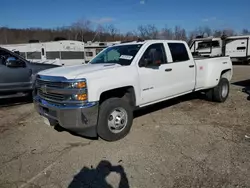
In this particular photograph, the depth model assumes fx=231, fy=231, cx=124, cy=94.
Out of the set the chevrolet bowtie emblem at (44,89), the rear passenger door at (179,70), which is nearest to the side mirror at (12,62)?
the chevrolet bowtie emblem at (44,89)

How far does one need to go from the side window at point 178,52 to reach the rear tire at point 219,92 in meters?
1.68

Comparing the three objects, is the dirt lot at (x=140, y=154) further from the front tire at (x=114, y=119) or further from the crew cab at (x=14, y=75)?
the crew cab at (x=14, y=75)

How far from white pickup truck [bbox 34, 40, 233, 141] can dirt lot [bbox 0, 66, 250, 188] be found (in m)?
0.45

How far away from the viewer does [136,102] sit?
15.1 feet

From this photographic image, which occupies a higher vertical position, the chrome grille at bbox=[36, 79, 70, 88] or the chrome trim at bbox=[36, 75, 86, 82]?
the chrome trim at bbox=[36, 75, 86, 82]

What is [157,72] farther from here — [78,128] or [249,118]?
[249,118]

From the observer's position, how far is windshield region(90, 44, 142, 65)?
4.71m

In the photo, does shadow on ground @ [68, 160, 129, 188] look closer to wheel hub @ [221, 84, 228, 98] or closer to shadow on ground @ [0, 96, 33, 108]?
wheel hub @ [221, 84, 228, 98]

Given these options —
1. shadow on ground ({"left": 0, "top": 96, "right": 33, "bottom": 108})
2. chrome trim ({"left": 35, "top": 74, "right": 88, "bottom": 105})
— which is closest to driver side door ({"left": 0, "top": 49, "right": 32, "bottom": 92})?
shadow on ground ({"left": 0, "top": 96, "right": 33, "bottom": 108})

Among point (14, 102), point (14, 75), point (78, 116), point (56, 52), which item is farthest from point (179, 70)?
point (56, 52)

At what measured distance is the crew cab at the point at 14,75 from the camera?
6.73 m

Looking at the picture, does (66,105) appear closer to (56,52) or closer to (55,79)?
(55,79)

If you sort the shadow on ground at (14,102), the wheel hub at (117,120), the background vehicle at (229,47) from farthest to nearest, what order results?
the background vehicle at (229,47) → the shadow on ground at (14,102) → the wheel hub at (117,120)

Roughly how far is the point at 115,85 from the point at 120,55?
110 centimetres
